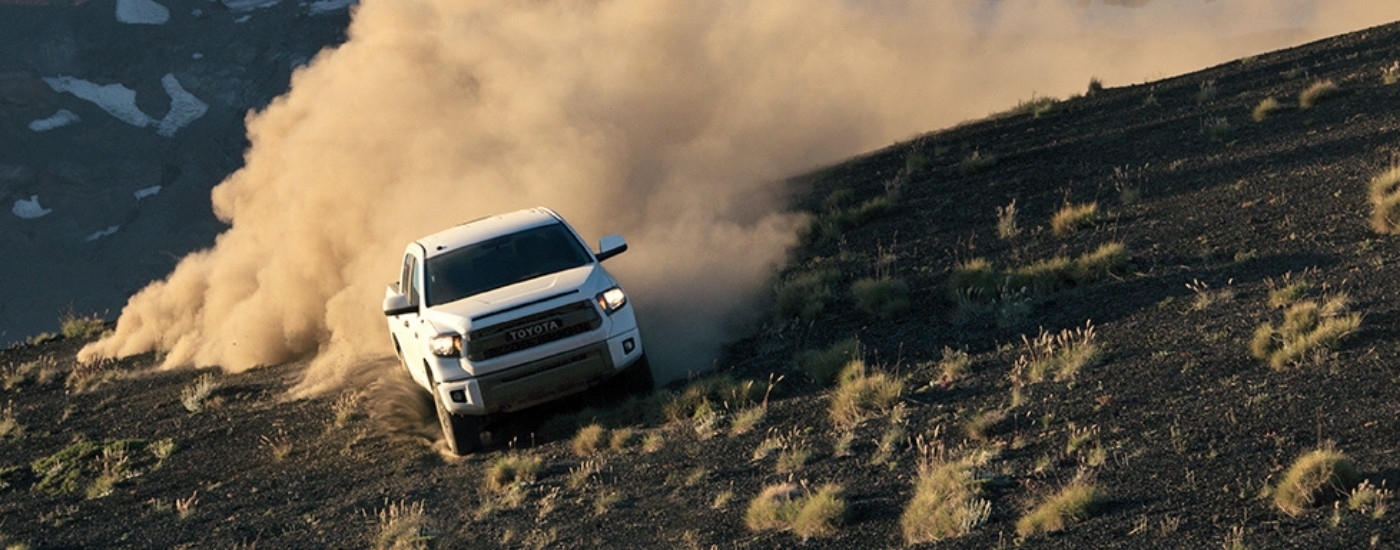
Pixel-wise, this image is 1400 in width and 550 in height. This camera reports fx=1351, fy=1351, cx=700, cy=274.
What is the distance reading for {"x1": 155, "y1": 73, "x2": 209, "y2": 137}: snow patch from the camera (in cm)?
8938

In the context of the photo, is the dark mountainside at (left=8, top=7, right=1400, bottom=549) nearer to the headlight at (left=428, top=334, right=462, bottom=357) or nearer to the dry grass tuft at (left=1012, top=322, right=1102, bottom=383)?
the dry grass tuft at (left=1012, top=322, right=1102, bottom=383)

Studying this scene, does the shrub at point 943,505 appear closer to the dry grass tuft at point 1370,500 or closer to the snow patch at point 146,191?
the dry grass tuft at point 1370,500

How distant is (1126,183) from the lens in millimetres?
16703

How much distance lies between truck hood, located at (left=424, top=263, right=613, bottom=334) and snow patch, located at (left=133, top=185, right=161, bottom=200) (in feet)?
254

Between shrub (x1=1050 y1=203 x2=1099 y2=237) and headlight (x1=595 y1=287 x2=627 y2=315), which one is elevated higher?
headlight (x1=595 y1=287 x2=627 y2=315)

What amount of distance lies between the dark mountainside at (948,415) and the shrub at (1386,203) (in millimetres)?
133

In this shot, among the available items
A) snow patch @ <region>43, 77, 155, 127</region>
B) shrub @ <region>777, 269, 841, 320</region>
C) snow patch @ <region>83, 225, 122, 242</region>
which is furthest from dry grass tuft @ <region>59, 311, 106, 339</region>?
snow patch @ <region>43, 77, 155, 127</region>

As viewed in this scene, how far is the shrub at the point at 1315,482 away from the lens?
6367 millimetres

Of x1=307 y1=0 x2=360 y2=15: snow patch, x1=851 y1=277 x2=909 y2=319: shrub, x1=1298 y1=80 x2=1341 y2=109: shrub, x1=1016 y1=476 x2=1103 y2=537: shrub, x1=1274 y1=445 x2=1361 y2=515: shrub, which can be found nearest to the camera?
x1=1274 y1=445 x2=1361 y2=515: shrub

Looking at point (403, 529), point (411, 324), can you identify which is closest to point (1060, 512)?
point (403, 529)

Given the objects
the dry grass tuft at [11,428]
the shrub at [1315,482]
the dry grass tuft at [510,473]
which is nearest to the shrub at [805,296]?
the dry grass tuft at [510,473]

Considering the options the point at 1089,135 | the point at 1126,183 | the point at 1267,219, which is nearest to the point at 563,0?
the point at 1089,135

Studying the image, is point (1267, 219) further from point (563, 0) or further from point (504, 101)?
point (563, 0)

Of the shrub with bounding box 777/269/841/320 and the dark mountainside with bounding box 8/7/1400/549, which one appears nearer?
the dark mountainside with bounding box 8/7/1400/549
